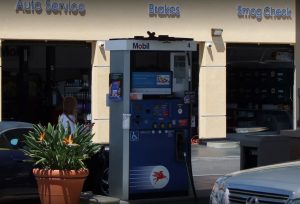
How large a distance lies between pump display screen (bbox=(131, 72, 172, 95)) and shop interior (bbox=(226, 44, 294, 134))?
12.1 m

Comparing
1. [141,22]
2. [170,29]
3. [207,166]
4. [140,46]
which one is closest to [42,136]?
[140,46]

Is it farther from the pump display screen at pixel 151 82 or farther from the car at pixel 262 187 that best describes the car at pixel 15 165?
the car at pixel 262 187

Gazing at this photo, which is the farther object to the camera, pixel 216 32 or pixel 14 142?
pixel 216 32

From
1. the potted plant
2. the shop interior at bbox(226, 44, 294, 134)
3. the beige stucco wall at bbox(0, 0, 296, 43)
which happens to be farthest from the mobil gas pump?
the shop interior at bbox(226, 44, 294, 134)

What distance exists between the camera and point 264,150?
10.0m

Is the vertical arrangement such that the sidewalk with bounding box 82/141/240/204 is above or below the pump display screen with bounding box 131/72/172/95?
below

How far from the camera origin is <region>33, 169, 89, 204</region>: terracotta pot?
32.2ft

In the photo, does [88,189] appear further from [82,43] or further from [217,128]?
[217,128]

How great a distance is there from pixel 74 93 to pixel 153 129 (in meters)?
10.3

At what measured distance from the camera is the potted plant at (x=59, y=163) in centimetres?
984

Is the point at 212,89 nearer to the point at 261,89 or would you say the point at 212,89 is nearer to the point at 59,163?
the point at 261,89

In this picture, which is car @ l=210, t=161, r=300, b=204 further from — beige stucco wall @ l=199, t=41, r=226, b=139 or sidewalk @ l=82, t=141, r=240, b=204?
beige stucco wall @ l=199, t=41, r=226, b=139

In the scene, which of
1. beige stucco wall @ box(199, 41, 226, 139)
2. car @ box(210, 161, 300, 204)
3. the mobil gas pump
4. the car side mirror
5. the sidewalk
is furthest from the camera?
beige stucco wall @ box(199, 41, 226, 139)

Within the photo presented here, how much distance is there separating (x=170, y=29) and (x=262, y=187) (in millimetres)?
15054
